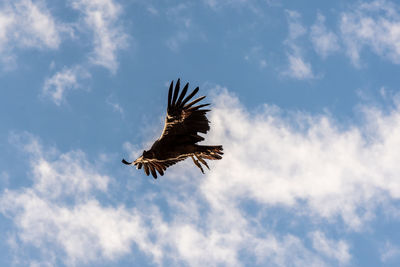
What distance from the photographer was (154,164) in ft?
50.5

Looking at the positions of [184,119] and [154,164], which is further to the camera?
[154,164]

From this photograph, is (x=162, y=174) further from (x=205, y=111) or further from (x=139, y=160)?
(x=205, y=111)

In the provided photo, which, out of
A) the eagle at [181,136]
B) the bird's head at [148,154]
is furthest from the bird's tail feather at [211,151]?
the bird's head at [148,154]

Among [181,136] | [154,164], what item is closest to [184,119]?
[181,136]

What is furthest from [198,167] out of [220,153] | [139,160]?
[139,160]

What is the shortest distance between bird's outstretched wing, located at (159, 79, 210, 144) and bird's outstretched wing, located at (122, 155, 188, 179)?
754 millimetres

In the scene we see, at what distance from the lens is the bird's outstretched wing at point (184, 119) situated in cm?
1386

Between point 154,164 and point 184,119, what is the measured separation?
6.94 feet

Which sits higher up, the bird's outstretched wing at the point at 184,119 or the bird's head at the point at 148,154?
the bird's outstretched wing at the point at 184,119

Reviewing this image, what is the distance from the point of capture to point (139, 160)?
14758 mm

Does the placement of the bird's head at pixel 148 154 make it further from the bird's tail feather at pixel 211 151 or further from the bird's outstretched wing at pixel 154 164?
the bird's tail feather at pixel 211 151

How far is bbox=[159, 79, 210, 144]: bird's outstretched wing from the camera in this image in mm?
13859

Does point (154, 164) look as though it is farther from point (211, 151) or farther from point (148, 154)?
point (211, 151)

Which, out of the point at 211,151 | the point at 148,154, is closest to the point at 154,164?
the point at 148,154
